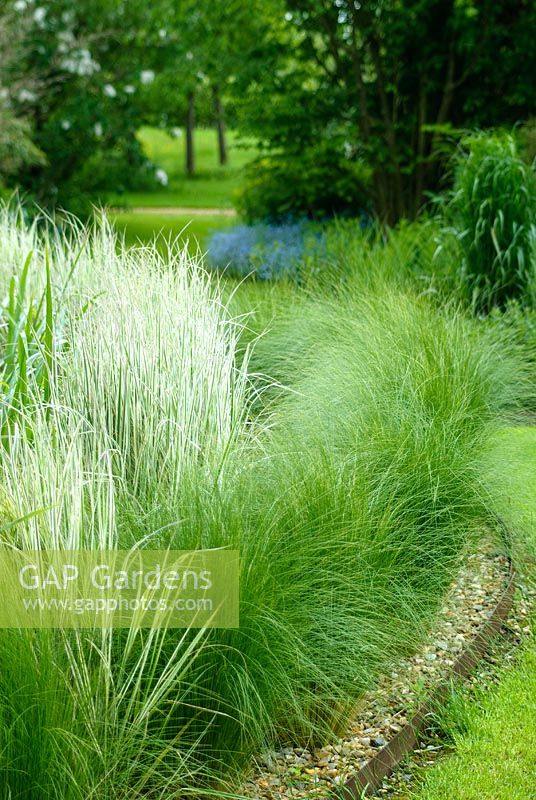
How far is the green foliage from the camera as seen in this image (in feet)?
19.9

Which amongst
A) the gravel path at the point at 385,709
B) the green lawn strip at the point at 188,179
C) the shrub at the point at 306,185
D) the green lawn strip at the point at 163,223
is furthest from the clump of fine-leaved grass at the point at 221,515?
the green lawn strip at the point at 163,223

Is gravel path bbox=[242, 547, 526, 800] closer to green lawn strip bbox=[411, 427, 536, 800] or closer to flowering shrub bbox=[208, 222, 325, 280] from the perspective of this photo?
green lawn strip bbox=[411, 427, 536, 800]

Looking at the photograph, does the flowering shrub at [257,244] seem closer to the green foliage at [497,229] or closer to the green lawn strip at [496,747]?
the green foliage at [497,229]

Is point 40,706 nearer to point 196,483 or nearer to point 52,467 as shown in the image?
point 52,467

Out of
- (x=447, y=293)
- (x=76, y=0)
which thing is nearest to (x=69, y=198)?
(x=76, y=0)

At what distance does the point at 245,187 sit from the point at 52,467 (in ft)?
30.6

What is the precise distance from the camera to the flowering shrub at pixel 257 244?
8727mm

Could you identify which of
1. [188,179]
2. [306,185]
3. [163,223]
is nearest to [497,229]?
[306,185]

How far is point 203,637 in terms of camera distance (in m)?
2.51

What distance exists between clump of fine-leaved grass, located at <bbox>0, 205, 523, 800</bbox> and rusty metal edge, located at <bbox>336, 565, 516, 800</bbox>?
0.16 metres

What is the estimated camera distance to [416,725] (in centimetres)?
265

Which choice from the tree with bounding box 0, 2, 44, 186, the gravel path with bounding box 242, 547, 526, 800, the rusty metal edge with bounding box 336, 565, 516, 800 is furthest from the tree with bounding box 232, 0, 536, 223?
the rusty metal edge with bounding box 336, 565, 516, 800

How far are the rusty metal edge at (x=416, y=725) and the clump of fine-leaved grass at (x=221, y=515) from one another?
16 centimetres

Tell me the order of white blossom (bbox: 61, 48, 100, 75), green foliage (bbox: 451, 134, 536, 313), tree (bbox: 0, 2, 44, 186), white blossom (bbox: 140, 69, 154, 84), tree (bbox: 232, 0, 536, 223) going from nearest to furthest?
green foliage (bbox: 451, 134, 536, 313) < tree (bbox: 232, 0, 536, 223) < tree (bbox: 0, 2, 44, 186) < white blossom (bbox: 61, 48, 100, 75) < white blossom (bbox: 140, 69, 154, 84)
